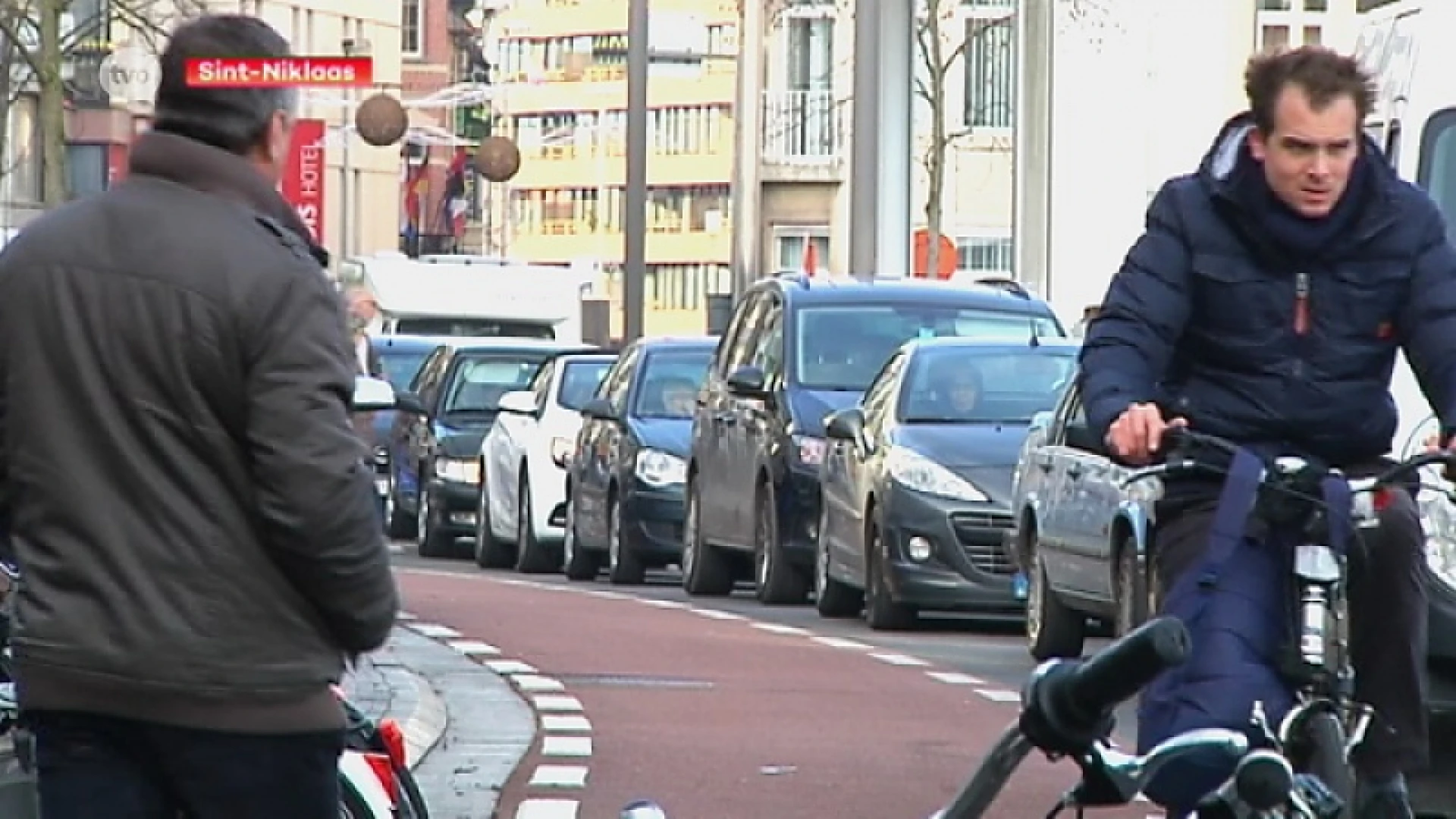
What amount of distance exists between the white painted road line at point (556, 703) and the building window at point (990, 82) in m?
74.5

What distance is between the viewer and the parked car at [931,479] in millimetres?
22391

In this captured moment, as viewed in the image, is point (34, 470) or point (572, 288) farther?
point (572, 288)

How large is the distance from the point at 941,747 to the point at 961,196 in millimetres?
78925

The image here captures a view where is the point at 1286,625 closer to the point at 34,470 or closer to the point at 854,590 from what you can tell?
the point at 34,470

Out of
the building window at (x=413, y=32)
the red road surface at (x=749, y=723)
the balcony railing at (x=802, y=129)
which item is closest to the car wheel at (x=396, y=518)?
the red road surface at (x=749, y=723)

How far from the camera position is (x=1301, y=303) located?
773cm

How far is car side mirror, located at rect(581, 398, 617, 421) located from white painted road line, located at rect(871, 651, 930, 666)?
8.88 meters

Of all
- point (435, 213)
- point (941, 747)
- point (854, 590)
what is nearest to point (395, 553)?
point (854, 590)

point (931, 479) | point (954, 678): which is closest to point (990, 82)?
point (931, 479)

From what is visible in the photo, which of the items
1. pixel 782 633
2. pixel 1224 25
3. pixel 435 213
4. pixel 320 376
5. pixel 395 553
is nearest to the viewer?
pixel 320 376

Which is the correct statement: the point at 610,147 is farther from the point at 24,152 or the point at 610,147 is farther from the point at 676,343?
the point at 676,343

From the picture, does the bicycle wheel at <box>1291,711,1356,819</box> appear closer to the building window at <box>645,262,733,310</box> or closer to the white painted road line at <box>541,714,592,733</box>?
the white painted road line at <box>541,714,592,733</box>

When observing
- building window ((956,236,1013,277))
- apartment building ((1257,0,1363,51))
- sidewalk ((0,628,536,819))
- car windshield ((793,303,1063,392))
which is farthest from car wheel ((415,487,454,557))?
building window ((956,236,1013,277))

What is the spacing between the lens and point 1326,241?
7.71 metres
